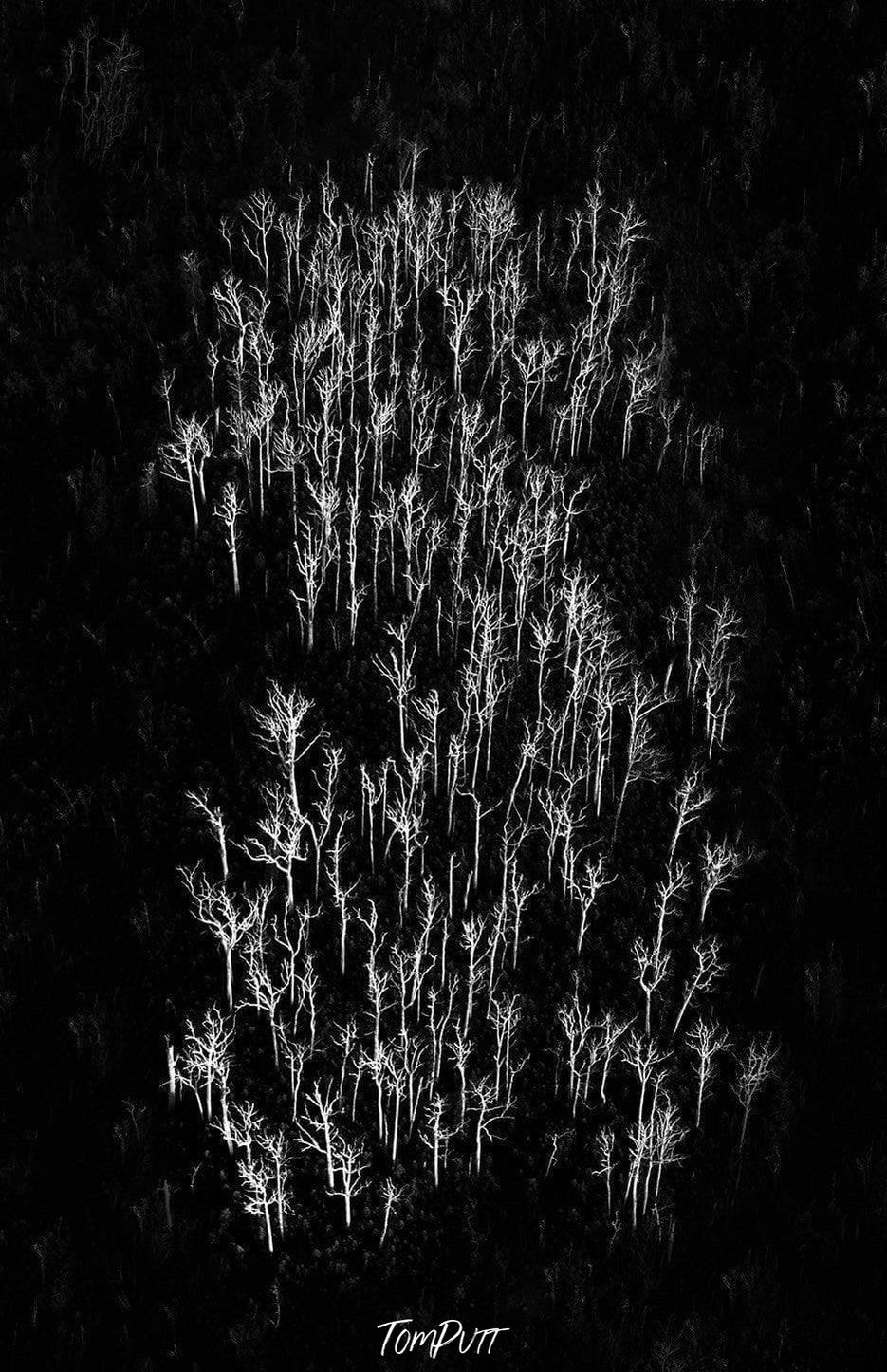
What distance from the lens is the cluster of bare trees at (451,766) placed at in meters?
44.4

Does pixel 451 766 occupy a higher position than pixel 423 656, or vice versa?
pixel 423 656

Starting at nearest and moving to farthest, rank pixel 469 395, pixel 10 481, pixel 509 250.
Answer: pixel 10 481 → pixel 469 395 → pixel 509 250

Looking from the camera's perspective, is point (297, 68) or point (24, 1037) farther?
point (297, 68)

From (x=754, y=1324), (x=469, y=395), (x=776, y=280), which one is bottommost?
(x=754, y=1324)

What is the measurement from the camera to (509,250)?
6644 centimetres

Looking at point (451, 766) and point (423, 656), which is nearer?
point (451, 766)

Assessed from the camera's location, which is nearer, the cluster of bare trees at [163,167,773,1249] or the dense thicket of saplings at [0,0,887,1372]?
the dense thicket of saplings at [0,0,887,1372]

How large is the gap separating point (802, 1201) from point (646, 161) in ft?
146

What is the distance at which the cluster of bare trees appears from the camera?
4441 cm

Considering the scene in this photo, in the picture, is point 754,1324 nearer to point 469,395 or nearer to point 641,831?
point 641,831

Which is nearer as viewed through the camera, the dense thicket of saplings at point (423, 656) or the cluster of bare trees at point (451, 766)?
the dense thicket of saplings at point (423, 656)

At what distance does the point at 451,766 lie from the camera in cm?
5031

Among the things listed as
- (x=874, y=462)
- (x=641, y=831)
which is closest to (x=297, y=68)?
(x=874, y=462)

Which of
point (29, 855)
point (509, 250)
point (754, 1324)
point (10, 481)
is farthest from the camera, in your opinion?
point (509, 250)
